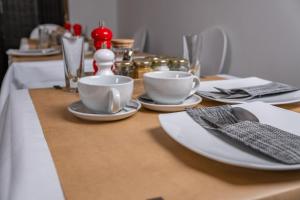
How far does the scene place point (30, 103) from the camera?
73 cm

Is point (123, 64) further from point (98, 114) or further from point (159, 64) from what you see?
point (98, 114)

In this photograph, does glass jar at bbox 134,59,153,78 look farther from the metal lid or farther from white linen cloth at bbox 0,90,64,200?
white linen cloth at bbox 0,90,64,200

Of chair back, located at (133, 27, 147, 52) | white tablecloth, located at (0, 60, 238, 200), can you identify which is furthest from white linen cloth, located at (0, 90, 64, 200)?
chair back, located at (133, 27, 147, 52)

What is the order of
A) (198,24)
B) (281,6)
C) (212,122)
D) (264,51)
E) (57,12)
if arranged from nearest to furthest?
(212,122), (281,6), (264,51), (198,24), (57,12)

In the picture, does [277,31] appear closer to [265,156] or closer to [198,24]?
[198,24]

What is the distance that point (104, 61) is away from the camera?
0.77m

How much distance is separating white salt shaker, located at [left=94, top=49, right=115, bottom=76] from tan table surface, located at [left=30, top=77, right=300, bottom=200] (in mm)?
232

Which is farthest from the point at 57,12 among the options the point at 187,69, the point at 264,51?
the point at 187,69

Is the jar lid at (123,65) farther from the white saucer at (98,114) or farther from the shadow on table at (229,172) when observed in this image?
the shadow on table at (229,172)

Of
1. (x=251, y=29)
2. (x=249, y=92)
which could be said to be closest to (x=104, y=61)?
(x=249, y=92)

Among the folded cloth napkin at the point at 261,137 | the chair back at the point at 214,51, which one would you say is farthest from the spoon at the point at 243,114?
the chair back at the point at 214,51

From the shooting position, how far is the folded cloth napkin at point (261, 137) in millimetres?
394

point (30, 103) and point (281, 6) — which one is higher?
point (281, 6)

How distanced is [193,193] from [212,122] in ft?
0.59
